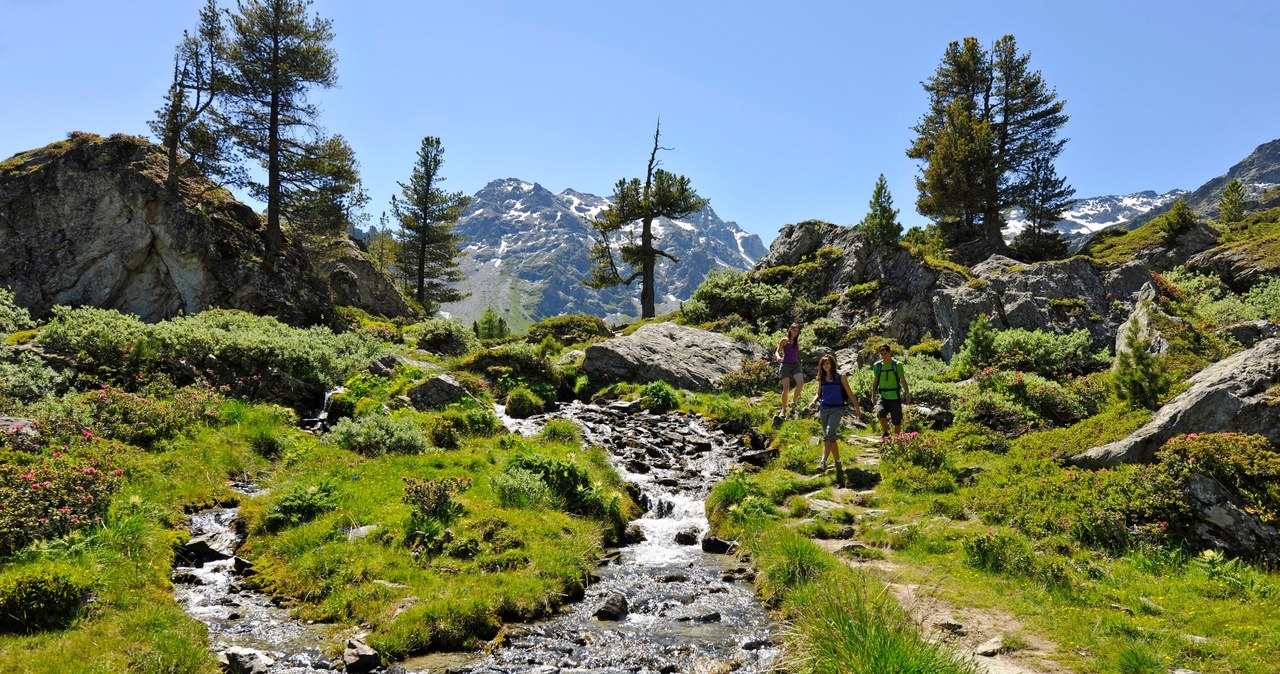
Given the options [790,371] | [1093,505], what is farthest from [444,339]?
[1093,505]

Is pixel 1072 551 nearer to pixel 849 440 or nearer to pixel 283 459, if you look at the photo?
pixel 849 440

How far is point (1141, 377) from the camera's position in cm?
1464

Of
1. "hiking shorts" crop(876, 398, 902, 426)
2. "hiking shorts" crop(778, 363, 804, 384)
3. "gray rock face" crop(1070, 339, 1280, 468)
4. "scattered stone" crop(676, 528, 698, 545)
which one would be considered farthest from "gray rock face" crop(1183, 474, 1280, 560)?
"hiking shorts" crop(778, 363, 804, 384)

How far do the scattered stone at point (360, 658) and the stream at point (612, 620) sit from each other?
0.21m

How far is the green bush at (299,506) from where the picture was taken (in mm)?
11195

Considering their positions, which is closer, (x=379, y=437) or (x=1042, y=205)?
(x=379, y=437)

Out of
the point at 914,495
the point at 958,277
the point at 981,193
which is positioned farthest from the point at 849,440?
the point at 981,193

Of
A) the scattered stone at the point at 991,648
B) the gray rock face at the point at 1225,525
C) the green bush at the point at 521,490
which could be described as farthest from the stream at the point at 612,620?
the gray rock face at the point at 1225,525

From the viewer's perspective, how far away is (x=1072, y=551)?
10055 mm

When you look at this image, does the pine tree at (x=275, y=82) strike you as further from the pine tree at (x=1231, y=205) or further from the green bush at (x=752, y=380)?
the pine tree at (x=1231, y=205)

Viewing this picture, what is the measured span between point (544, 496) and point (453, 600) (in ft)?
15.4

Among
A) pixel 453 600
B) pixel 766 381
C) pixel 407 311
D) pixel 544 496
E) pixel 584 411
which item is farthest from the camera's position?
pixel 407 311

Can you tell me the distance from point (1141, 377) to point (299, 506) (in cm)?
1929

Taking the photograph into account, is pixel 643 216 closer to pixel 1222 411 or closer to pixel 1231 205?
pixel 1222 411
